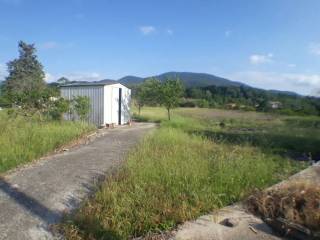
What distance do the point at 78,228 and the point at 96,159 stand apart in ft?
13.4

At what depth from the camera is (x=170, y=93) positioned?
25.8 metres

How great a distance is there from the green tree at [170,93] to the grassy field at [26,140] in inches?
514

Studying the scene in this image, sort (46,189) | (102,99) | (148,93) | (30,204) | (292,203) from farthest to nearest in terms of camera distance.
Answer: (148,93) → (102,99) → (46,189) → (30,204) → (292,203)

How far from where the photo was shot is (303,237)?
4.03m

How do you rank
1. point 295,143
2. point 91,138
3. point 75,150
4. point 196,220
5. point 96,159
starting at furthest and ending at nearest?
point 295,143 < point 91,138 < point 75,150 < point 96,159 < point 196,220

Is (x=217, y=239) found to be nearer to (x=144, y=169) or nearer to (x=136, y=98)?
Answer: (x=144, y=169)

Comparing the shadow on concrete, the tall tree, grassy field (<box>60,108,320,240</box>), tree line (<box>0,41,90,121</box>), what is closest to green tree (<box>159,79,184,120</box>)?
tree line (<box>0,41,90,121</box>)

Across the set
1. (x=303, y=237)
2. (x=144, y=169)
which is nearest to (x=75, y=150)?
(x=144, y=169)

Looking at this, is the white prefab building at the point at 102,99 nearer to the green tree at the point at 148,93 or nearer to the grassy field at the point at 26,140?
the grassy field at the point at 26,140

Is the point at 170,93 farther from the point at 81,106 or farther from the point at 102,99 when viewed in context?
the point at 81,106

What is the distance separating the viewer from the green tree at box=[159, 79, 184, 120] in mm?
25750

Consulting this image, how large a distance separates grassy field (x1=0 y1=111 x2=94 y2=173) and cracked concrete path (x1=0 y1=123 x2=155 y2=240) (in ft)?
1.55

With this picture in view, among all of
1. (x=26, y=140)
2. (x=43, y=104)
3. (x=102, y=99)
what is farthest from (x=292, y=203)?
(x=102, y=99)

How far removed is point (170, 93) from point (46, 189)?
1984cm
